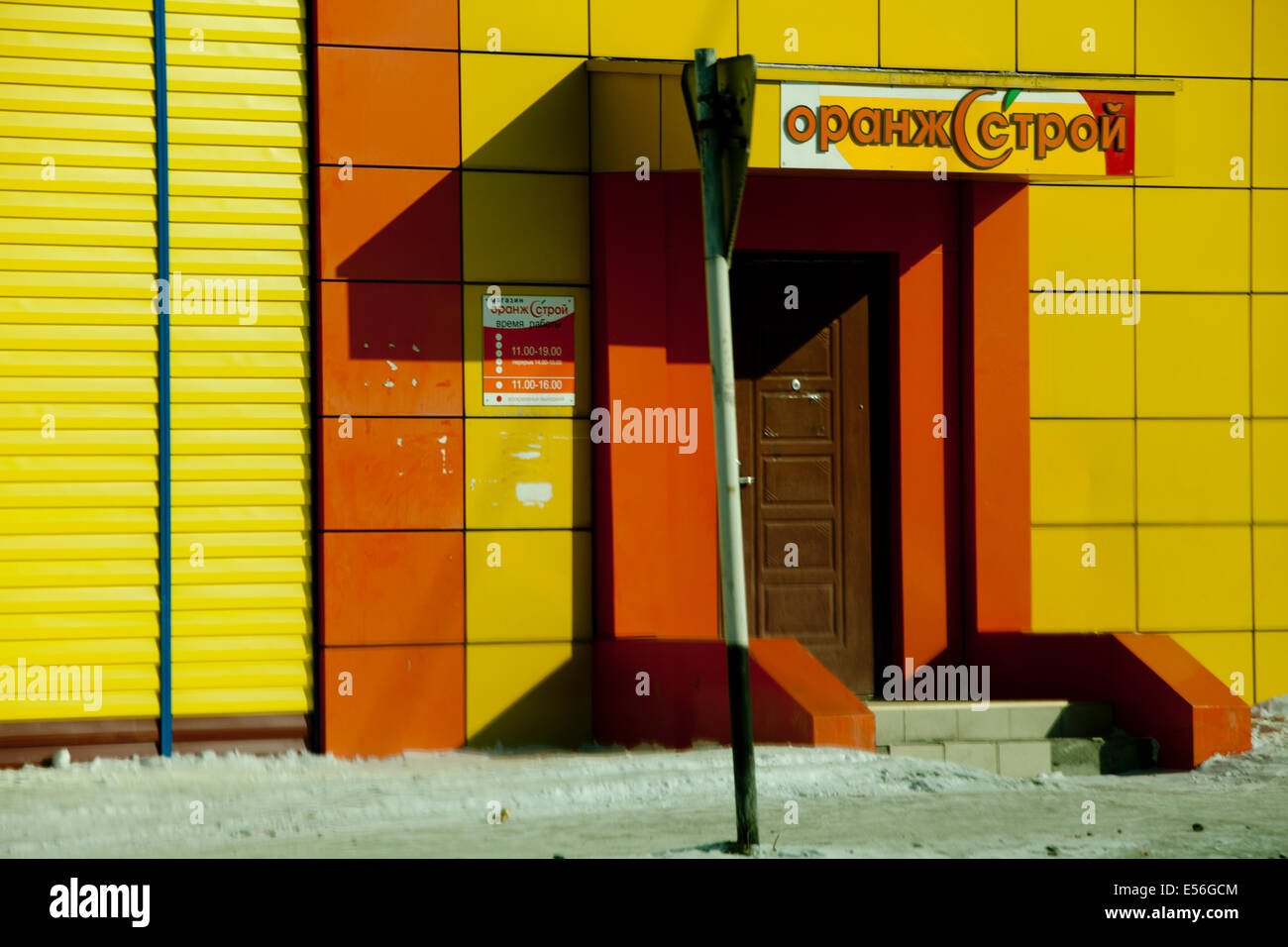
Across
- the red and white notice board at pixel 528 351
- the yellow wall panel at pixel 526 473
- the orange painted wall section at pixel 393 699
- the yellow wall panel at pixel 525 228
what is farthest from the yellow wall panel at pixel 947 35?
the orange painted wall section at pixel 393 699

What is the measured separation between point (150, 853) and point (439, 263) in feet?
13.8

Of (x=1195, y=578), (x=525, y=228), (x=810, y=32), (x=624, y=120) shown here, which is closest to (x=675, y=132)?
(x=624, y=120)

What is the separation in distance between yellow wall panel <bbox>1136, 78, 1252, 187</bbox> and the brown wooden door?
2.43 m

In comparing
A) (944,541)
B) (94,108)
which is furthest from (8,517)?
(944,541)

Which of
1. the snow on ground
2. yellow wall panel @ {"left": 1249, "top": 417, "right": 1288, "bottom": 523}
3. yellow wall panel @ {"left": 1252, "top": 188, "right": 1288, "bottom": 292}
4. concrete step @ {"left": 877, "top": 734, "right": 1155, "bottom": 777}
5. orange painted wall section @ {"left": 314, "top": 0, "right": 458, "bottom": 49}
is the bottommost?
concrete step @ {"left": 877, "top": 734, "right": 1155, "bottom": 777}

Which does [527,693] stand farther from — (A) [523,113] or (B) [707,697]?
(A) [523,113]

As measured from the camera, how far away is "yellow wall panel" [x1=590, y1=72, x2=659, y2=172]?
28.3 ft

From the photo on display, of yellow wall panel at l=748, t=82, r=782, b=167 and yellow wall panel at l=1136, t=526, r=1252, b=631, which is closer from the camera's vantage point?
yellow wall panel at l=748, t=82, r=782, b=167

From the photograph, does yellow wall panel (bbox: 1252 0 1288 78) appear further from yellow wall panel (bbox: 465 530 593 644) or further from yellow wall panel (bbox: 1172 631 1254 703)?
yellow wall panel (bbox: 465 530 593 644)

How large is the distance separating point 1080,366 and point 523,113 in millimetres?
4181

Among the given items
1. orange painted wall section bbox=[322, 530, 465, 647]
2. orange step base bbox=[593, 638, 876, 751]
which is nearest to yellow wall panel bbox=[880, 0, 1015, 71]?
orange step base bbox=[593, 638, 876, 751]

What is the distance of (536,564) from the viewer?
29.4 feet

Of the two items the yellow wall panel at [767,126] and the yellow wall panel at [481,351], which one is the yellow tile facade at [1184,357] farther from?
the yellow wall panel at [481,351]

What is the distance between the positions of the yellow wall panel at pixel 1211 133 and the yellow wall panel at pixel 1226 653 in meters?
3.18
